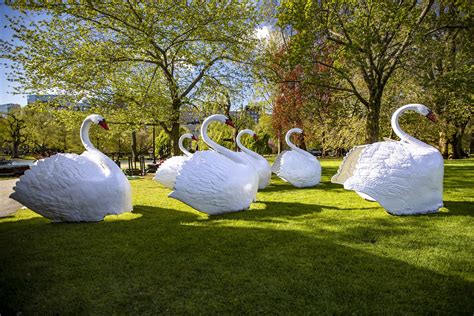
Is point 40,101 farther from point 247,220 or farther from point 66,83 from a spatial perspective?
point 247,220

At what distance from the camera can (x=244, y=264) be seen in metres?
4.30

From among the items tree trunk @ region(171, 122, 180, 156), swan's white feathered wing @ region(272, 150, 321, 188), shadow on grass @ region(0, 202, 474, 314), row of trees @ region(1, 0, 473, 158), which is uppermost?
row of trees @ region(1, 0, 473, 158)

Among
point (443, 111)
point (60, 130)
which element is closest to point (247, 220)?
point (443, 111)

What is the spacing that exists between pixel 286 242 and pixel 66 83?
12.8 meters

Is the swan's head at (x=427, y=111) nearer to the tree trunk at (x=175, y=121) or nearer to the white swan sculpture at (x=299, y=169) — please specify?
the white swan sculpture at (x=299, y=169)

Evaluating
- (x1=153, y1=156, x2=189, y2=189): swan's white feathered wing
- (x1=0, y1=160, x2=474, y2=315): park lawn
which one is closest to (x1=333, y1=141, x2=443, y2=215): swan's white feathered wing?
(x1=0, y1=160, x2=474, y2=315): park lawn

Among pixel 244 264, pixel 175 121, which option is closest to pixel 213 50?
pixel 175 121

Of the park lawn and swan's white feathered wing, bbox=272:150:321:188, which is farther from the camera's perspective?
swan's white feathered wing, bbox=272:150:321:188

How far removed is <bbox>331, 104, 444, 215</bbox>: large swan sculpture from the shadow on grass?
1.91 meters

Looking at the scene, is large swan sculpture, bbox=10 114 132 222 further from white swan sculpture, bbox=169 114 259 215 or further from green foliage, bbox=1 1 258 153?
green foliage, bbox=1 1 258 153

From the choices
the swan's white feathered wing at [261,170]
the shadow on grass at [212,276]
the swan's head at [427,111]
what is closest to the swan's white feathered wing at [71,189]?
the shadow on grass at [212,276]

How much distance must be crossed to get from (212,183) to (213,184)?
3 centimetres

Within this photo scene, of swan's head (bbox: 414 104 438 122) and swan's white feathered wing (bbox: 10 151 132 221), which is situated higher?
swan's head (bbox: 414 104 438 122)

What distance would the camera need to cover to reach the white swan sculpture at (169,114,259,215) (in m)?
6.54
